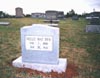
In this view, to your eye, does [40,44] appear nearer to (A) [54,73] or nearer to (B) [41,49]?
(B) [41,49]

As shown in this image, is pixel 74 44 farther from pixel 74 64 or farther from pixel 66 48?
pixel 74 64

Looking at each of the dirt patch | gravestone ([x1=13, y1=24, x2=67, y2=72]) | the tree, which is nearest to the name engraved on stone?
gravestone ([x1=13, y1=24, x2=67, y2=72])

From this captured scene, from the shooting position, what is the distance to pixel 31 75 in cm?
622

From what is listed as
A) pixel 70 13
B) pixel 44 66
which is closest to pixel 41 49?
pixel 44 66

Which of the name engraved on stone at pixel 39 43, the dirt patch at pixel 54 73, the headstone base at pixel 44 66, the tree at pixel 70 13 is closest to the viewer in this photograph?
the dirt patch at pixel 54 73

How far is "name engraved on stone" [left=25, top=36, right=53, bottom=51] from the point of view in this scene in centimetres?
675

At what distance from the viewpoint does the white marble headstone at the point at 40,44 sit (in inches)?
263

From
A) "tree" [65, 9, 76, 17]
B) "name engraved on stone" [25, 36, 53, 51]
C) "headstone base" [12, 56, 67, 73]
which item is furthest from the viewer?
"tree" [65, 9, 76, 17]

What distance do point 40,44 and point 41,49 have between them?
0.16m

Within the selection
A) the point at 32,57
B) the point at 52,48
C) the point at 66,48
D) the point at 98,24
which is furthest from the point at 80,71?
the point at 98,24

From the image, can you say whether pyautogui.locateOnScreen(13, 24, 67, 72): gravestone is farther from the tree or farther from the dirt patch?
the tree

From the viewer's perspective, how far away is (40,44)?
6832 millimetres

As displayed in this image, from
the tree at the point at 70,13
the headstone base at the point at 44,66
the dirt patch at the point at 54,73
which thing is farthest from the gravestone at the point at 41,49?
the tree at the point at 70,13

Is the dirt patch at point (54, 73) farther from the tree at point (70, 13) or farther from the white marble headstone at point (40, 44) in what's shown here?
the tree at point (70, 13)
